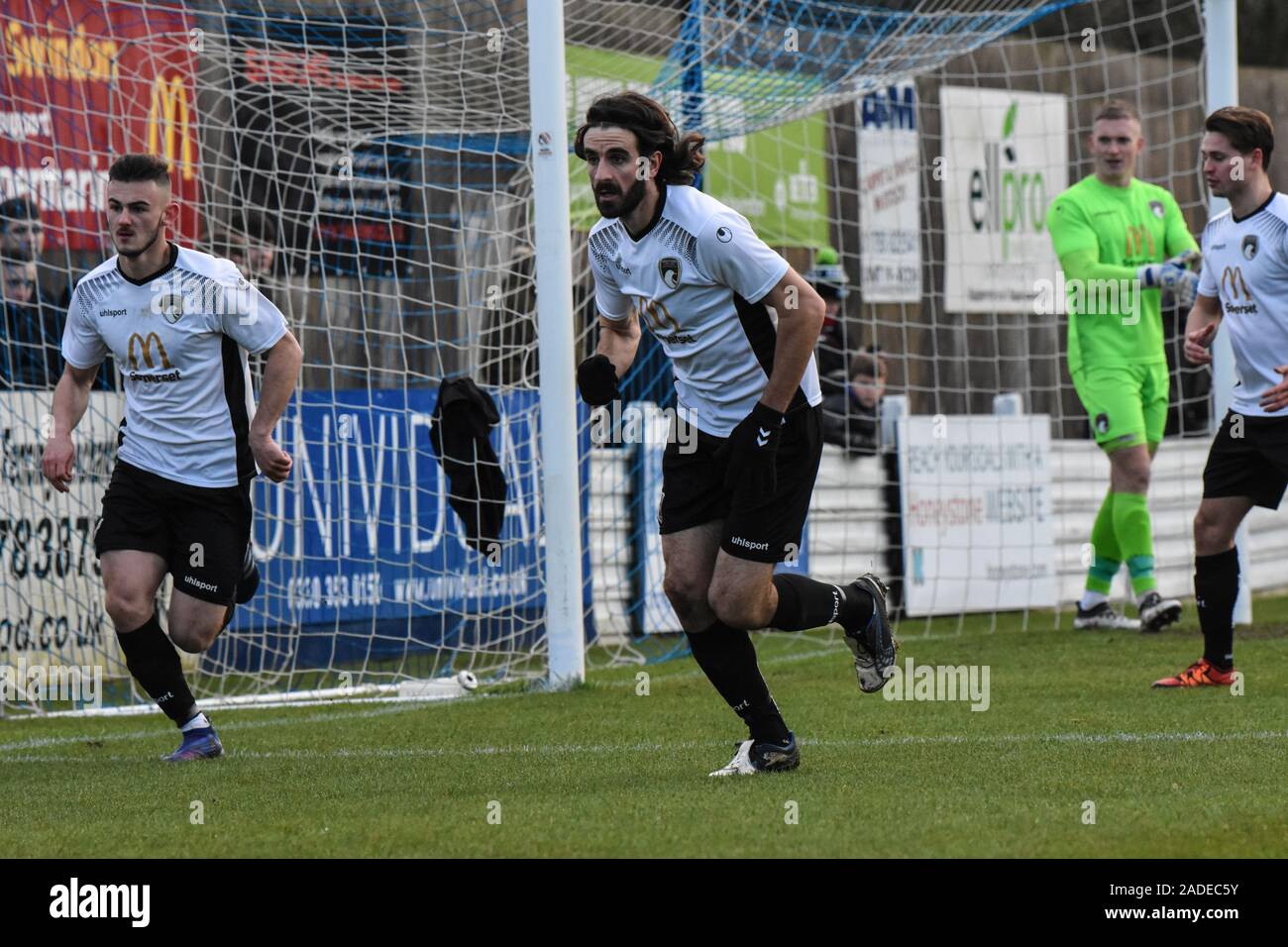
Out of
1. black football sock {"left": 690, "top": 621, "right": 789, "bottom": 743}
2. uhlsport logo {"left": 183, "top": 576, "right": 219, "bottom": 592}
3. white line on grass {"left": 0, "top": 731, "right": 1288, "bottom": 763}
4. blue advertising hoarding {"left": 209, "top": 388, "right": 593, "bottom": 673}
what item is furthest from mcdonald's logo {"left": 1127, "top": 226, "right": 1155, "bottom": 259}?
uhlsport logo {"left": 183, "top": 576, "right": 219, "bottom": 592}

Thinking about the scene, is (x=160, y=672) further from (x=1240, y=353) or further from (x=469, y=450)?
(x=1240, y=353)

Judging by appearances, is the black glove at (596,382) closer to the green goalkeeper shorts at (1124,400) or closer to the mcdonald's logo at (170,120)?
the mcdonald's logo at (170,120)

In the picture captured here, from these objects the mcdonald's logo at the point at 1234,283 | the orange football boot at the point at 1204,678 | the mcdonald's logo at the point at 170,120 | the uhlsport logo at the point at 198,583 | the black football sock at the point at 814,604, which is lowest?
the orange football boot at the point at 1204,678

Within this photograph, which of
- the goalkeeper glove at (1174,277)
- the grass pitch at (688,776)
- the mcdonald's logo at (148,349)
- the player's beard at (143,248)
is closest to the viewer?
the grass pitch at (688,776)

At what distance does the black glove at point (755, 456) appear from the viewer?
5.57 metres

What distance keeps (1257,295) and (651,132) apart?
331 centimetres

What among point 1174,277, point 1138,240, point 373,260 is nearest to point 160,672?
point 373,260

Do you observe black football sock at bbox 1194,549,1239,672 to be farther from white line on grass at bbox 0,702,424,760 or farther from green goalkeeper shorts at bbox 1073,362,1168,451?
white line on grass at bbox 0,702,424,760

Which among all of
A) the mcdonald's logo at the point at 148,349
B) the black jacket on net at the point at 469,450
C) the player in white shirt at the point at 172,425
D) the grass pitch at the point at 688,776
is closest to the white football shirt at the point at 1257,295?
the grass pitch at the point at 688,776

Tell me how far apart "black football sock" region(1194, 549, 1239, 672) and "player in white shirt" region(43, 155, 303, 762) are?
390 centimetres

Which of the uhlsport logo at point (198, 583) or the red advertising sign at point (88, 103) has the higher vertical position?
the red advertising sign at point (88, 103)

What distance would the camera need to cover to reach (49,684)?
909 cm

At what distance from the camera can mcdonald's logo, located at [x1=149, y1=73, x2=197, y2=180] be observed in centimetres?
985
